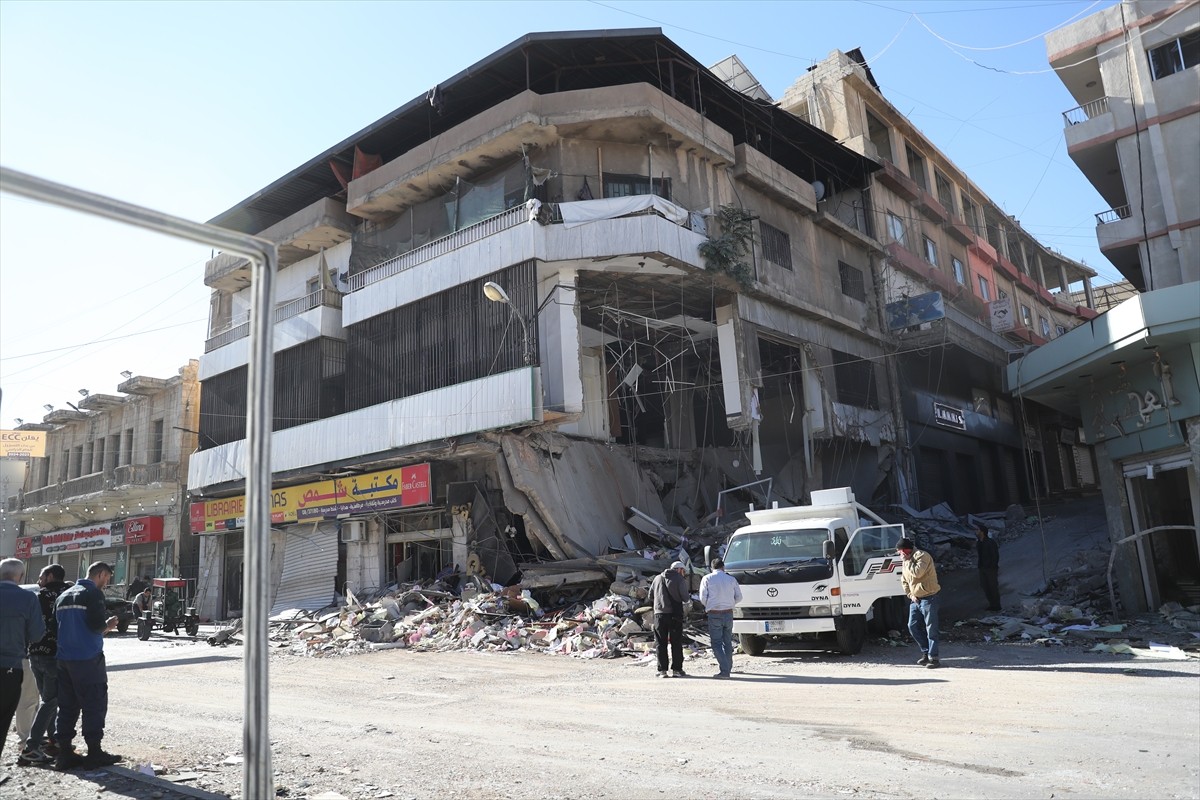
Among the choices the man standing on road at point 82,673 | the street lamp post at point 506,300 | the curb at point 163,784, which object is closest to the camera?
the curb at point 163,784

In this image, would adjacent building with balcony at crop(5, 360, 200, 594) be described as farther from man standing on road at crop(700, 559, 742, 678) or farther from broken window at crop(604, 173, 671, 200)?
man standing on road at crop(700, 559, 742, 678)

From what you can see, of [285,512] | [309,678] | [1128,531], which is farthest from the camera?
[285,512]

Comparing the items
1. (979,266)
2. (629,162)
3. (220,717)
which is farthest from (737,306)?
(979,266)

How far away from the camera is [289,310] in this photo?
84.7 ft

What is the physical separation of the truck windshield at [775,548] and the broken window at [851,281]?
1561 centimetres

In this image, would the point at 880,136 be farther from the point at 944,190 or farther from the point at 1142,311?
the point at 1142,311

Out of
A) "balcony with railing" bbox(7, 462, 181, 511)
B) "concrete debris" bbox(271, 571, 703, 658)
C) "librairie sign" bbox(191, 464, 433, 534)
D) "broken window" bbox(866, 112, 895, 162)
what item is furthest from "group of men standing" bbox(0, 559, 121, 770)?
"broken window" bbox(866, 112, 895, 162)

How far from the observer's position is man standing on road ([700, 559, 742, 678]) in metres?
10.9

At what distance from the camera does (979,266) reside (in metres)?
37.9

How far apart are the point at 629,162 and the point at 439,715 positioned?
15.8 m

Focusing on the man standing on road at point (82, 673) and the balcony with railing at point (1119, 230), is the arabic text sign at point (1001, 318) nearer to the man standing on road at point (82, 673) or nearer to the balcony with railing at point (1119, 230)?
the balcony with railing at point (1119, 230)

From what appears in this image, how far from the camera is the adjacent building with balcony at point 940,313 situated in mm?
27625

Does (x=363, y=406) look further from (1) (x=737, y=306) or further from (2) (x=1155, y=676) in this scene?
(2) (x=1155, y=676)

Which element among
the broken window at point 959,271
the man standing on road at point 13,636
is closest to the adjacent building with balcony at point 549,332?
the broken window at point 959,271
